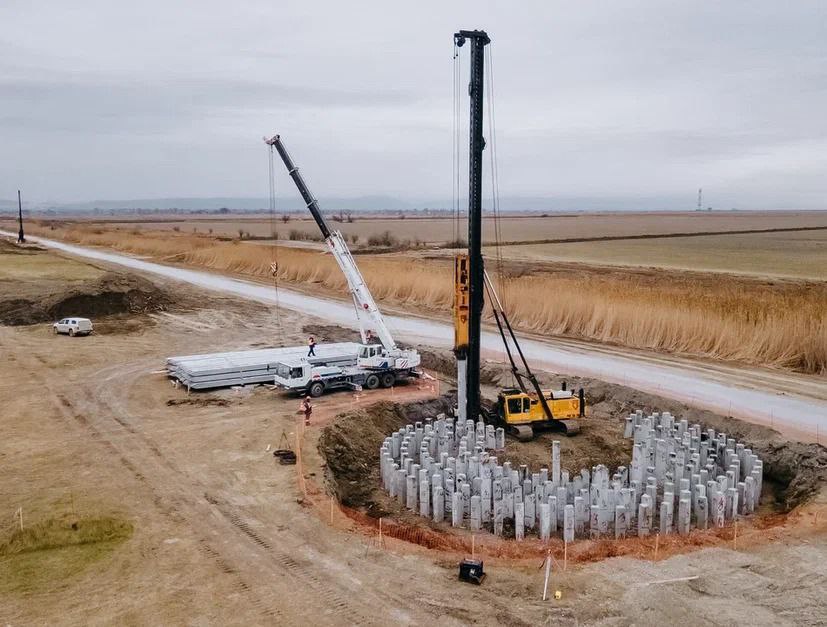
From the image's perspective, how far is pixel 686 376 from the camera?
24.2m

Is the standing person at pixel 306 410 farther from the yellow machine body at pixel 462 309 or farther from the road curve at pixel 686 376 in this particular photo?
the road curve at pixel 686 376

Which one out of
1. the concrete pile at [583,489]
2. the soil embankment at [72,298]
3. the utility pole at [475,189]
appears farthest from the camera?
the soil embankment at [72,298]

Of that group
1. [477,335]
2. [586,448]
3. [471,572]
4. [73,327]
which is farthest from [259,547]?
[73,327]

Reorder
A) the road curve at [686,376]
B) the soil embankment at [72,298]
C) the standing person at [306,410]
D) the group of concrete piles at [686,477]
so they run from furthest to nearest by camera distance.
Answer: the soil embankment at [72,298] → the road curve at [686,376] → the standing person at [306,410] → the group of concrete piles at [686,477]

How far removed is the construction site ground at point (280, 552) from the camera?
34.1ft

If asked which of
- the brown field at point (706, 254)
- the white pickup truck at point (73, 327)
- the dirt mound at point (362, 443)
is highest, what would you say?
the brown field at point (706, 254)

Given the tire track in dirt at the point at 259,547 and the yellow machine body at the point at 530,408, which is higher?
the yellow machine body at the point at 530,408

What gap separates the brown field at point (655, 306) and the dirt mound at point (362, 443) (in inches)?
429

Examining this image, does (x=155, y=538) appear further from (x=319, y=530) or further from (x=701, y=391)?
(x=701, y=391)

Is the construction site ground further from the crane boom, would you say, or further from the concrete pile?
the crane boom

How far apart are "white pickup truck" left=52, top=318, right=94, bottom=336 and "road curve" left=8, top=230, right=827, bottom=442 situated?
10.6 metres

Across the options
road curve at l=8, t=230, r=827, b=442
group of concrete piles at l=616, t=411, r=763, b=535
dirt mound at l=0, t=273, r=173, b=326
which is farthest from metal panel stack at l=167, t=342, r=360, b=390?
dirt mound at l=0, t=273, r=173, b=326

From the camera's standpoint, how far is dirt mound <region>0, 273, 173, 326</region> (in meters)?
36.4

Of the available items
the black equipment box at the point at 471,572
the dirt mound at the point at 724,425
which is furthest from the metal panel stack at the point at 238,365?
the black equipment box at the point at 471,572
